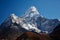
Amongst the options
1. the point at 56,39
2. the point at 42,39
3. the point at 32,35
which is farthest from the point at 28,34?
the point at 56,39

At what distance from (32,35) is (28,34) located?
405cm

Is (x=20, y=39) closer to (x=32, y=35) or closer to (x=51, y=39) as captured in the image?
(x=32, y=35)

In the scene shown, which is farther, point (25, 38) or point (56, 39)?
point (56, 39)

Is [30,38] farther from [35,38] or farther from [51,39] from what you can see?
[51,39]

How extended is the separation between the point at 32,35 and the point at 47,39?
55.1ft

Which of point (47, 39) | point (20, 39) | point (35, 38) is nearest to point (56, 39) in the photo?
point (47, 39)

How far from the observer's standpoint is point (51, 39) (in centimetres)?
17025

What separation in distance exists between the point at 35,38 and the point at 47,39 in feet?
49.6

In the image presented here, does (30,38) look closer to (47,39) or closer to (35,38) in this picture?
(35,38)

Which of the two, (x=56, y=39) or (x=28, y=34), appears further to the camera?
(x=56, y=39)

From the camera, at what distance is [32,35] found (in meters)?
168

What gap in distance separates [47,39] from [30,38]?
20312 mm

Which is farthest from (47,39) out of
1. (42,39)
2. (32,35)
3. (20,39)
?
(20,39)

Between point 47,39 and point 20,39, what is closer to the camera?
point 20,39
